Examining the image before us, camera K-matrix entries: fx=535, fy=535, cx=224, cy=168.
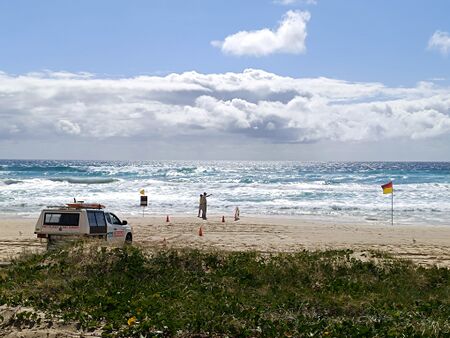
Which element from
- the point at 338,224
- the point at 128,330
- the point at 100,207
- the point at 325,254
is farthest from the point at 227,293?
the point at 338,224

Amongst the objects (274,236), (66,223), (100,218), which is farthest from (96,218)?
(274,236)

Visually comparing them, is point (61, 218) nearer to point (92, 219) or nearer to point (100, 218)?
point (92, 219)

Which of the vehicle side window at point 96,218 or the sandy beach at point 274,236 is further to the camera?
the sandy beach at point 274,236

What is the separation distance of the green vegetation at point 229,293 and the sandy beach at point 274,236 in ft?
16.3

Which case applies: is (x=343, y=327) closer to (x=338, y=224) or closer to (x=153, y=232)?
(x=153, y=232)

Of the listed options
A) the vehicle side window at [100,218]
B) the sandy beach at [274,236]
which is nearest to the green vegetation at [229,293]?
the vehicle side window at [100,218]

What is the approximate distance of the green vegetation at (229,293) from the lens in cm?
751

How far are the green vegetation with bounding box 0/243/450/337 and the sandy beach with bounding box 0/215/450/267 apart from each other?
4.97 meters

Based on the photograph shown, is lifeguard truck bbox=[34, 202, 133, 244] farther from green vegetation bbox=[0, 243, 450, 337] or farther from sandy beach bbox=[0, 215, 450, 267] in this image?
green vegetation bbox=[0, 243, 450, 337]

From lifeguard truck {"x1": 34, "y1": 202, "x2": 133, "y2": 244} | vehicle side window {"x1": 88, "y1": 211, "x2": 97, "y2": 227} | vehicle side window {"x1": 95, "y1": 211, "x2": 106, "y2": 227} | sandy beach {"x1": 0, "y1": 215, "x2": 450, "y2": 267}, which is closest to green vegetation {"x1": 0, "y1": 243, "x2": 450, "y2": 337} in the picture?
lifeguard truck {"x1": 34, "y1": 202, "x2": 133, "y2": 244}

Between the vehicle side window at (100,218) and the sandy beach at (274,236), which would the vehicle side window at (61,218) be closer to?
the vehicle side window at (100,218)

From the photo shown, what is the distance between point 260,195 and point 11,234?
25.5 metres

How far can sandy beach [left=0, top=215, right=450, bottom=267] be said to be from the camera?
711 inches

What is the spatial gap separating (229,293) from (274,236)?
12852 mm
